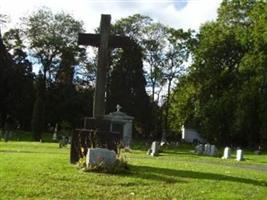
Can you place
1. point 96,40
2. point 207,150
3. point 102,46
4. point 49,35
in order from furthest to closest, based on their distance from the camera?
point 49,35 < point 207,150 < point 96,40 < point 102,46

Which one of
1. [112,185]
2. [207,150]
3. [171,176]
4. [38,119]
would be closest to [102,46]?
[171,176]

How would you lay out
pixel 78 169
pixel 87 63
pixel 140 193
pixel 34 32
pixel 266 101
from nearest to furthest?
1. pixel 140 193
2. pixel 78 169
3. pixel 266 101
4. pixel 34 32
5. pixel 87 63

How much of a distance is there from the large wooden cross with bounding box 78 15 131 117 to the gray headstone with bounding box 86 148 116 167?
267 cm

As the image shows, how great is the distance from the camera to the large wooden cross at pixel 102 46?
17172 mm

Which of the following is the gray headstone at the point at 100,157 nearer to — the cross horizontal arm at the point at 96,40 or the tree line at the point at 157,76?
the cross horizontal arm at the point at 96,40

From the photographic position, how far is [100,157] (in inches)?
567

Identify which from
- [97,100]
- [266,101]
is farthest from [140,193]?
[266,101]

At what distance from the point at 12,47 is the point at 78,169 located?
59954 mm

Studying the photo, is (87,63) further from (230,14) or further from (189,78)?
(230,14)

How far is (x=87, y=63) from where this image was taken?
76.9 m

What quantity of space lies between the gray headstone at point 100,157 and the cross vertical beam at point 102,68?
2672 mm

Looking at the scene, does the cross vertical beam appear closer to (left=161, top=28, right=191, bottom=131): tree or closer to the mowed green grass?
the mowed green grass

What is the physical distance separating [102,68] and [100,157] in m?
3.71

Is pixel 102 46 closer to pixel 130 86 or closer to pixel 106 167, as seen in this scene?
pixel 106 167
